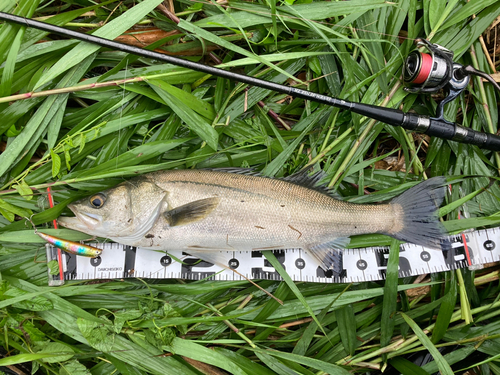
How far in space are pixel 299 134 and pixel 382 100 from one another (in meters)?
0.84

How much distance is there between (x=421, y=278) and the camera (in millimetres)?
2961

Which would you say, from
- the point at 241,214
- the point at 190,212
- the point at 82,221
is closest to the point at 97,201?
the point at 82,221

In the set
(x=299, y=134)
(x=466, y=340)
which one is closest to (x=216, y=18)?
(x=299, y=134)

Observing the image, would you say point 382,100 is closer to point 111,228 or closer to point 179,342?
point 111,228

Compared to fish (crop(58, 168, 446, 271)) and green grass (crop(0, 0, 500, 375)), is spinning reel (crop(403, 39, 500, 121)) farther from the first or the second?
fish (crop(58, 168, 446, 271))

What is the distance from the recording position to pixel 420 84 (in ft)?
8.86

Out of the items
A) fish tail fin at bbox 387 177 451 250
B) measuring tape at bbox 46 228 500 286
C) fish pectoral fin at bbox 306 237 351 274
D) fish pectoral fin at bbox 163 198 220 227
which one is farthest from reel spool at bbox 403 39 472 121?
fish pectoral fin at bbox 163 198 220 227

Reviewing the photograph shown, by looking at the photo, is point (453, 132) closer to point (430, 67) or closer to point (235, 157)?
point (430, 67)

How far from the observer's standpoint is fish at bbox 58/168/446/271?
2445 mm

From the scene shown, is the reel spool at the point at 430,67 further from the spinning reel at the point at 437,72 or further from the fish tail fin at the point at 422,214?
the fish tail fin at the point at 422,214

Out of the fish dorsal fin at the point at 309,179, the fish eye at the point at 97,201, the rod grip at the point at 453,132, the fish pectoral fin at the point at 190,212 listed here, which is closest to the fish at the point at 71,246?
the fish eye at the point at 97,201

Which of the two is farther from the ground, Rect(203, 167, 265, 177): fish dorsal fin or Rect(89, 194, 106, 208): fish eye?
Rect(203, 167, 265, 177): fish dorsal fin

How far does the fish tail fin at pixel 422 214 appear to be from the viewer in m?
2.69

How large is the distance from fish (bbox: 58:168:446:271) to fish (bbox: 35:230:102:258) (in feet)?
0.58
